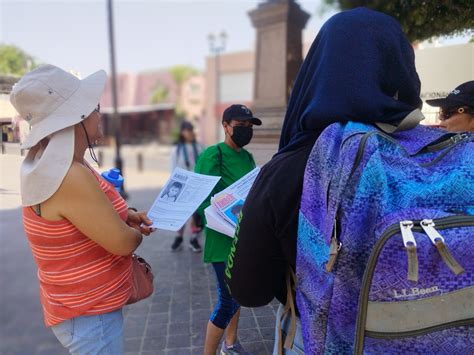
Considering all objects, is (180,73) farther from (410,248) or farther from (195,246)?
(410,248)

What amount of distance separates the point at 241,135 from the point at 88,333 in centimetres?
158

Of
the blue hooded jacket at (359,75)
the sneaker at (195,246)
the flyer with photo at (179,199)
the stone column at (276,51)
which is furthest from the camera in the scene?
the sneaker at (195,246)

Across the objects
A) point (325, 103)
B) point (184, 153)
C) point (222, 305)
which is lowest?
point (222, 305)

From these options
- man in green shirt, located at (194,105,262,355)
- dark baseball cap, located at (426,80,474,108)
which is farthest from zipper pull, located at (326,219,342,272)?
dark baseball cap, located at (426,80,474,108)

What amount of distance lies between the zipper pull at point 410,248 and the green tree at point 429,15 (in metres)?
2.90

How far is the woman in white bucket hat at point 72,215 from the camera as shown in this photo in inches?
55.2

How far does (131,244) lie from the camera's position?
1552 mm

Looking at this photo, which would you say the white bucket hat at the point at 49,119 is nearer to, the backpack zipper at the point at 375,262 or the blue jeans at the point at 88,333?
the blue jeans at the point at 88,333

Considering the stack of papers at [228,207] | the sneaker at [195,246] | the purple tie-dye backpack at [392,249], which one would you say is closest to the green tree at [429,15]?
the stack of papers at [228,207]

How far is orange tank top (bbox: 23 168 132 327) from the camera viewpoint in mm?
1472

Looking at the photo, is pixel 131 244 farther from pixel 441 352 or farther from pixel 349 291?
pixel 441 352

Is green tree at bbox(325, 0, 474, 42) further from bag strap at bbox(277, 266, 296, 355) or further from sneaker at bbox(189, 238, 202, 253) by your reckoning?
sneaker at bbox(189, 238, 202, 253)

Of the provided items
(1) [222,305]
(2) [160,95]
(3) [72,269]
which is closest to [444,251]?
(3) [72,269]

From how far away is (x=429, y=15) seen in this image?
3482 millimetres
